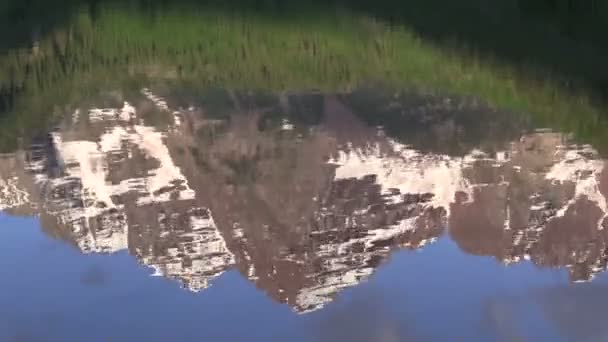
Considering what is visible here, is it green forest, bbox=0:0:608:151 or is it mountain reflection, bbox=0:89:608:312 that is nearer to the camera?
mountain reflection, bbox=0:89:608:312

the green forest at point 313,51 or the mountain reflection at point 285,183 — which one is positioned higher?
the green forest at point 313,51

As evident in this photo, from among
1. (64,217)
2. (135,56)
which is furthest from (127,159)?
(135,56)

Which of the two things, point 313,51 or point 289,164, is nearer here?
point 289,164

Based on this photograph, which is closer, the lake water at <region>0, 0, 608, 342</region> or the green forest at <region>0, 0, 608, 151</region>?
the lake water at <region>0, 0, 608, 342</region>

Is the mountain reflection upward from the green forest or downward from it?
downward

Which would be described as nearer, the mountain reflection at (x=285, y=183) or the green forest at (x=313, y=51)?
the mountain reflection at (x=285, y=183)

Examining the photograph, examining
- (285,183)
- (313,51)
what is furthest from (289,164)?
(313,51)

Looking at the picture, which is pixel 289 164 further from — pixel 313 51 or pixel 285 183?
pixel 313 51

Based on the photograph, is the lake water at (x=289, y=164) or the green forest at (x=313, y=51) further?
the green forest at (x=313, y=51)
